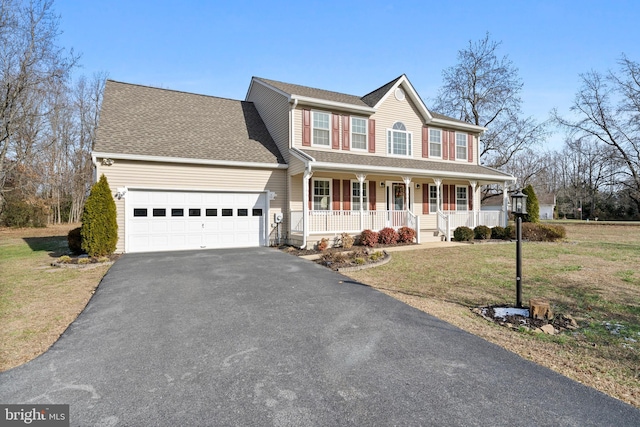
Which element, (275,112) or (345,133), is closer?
(345,133)

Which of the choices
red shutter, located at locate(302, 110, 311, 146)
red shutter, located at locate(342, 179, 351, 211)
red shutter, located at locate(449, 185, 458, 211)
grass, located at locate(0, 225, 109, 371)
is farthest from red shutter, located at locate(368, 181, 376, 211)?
grass, located at locate(0, 225, 109, 371)

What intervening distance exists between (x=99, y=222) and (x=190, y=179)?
11.0 ft

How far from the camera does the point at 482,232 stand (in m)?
15.8

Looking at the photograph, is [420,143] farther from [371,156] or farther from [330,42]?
[330,42]

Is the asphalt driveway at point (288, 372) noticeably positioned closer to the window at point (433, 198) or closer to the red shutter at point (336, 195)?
the red shutter at point (336, 195)

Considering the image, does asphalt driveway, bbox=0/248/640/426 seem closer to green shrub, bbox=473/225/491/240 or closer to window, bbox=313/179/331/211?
window, bbox=313/179/331/211

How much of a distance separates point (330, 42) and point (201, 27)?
193 inches

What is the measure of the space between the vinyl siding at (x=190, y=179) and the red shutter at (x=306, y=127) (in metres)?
1.75

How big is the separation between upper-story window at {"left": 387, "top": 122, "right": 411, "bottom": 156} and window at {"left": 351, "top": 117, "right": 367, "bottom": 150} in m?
1.48

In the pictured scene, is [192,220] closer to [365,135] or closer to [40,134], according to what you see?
[365,135]

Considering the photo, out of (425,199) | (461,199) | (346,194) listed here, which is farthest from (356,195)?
(461,199)

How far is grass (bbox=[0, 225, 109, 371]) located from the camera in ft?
13.4

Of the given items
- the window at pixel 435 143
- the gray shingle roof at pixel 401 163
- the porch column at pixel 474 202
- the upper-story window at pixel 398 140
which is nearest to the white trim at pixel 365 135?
the gray shingle roof at pixel 401 163

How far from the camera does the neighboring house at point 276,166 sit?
39.1ft
